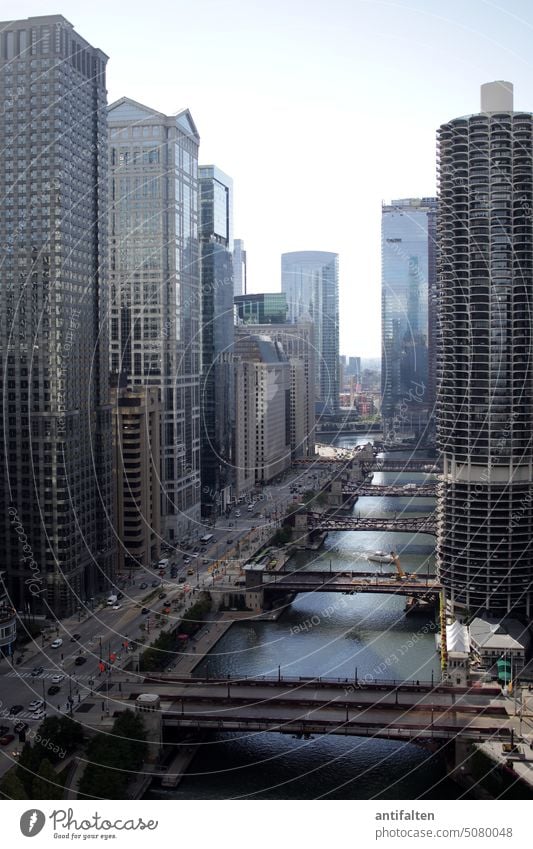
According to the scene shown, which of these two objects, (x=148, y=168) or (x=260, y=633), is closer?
(x=260, y=633)

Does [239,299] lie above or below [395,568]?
above

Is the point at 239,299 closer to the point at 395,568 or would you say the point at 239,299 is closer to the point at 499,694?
the point at 395,568

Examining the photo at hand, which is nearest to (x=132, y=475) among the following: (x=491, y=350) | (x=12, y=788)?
(x=491, y=350)
